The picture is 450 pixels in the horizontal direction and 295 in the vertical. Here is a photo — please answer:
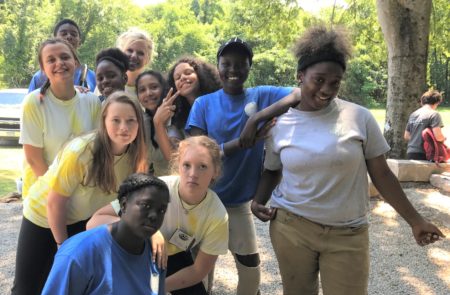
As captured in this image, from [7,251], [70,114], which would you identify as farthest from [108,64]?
[7,251]

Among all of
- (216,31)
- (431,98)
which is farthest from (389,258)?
(216,31)

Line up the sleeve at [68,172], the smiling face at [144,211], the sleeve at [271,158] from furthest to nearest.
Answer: the sleeve at [271,158] → the sleeve at [68,172] → the smiling face at [144,211]

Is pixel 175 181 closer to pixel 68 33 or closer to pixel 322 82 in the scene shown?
pixel 322 82

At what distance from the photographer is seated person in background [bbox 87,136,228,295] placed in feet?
8.33

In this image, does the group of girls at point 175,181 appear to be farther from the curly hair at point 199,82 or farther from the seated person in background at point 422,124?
the seated person in background at point 422,124

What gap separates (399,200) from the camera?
2.34 meters

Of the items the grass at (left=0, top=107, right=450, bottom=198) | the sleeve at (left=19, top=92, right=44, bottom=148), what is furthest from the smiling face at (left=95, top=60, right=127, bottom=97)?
the grass at (left=0, top=107, right=450, bottom=198)

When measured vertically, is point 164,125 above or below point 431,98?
below

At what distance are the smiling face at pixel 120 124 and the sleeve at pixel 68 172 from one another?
0.21m

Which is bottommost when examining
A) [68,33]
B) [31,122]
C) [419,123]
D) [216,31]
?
[419,123]

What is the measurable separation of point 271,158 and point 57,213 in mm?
1300

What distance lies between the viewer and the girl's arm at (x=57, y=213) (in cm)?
249

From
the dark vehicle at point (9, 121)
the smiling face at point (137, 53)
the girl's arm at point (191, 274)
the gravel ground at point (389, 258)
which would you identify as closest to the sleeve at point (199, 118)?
the girl's arm at point (191, 274)

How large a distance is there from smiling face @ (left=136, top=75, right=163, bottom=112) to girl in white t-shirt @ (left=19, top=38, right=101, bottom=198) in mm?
530
